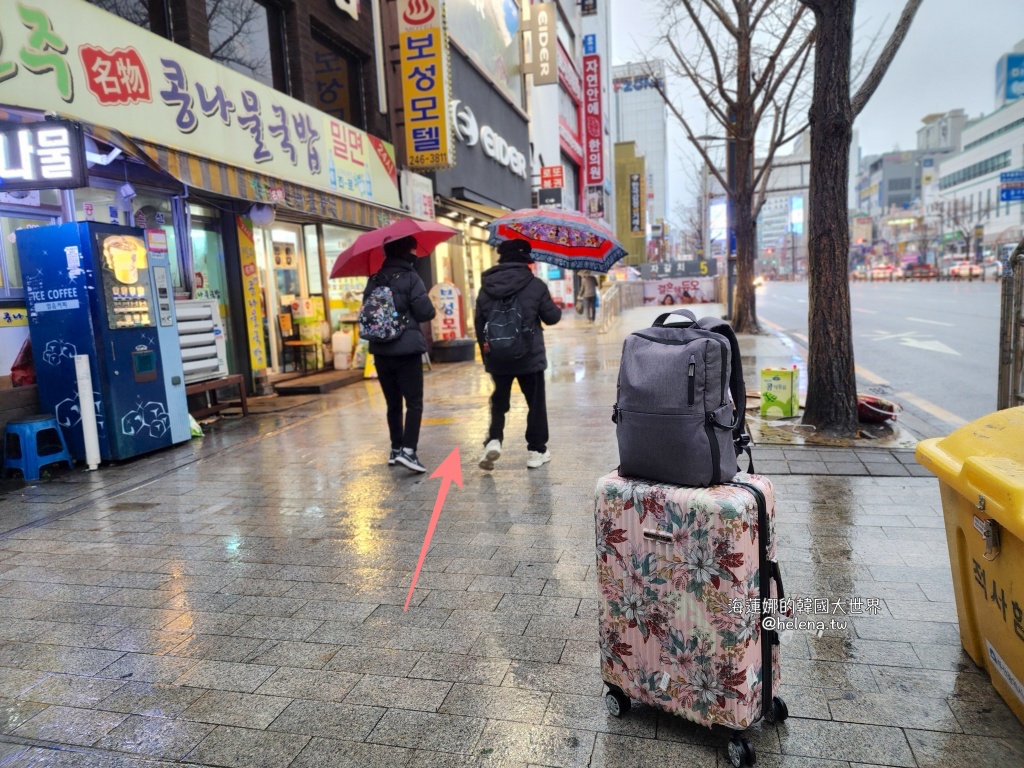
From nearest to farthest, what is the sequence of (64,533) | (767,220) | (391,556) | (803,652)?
(803,652), (391,556), (64,533), (767,220)

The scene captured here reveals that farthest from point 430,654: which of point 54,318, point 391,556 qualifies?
→ point 54,318

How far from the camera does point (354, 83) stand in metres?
13.2

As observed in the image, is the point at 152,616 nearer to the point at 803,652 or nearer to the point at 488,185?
the point at 803,652

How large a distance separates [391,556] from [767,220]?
17635 centimetres

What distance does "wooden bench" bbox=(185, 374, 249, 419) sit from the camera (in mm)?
8539

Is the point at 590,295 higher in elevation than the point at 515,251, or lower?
lower

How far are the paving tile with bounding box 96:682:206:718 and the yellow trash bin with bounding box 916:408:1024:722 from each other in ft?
9.89

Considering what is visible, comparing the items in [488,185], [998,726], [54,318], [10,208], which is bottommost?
[998,726]

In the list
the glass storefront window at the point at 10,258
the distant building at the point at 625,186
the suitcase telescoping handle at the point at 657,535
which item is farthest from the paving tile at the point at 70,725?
the distant building at the point at 625,186

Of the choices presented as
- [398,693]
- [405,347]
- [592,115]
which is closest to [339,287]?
[405,347]

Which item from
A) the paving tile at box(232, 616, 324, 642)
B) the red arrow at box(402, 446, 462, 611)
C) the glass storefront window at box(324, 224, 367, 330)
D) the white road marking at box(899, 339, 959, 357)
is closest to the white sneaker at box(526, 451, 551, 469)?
the red arrow at box(402, 446, 462, 611)

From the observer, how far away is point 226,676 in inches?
116

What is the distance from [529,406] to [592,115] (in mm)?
36557

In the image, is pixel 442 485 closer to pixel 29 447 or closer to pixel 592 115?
pixel 29 447
